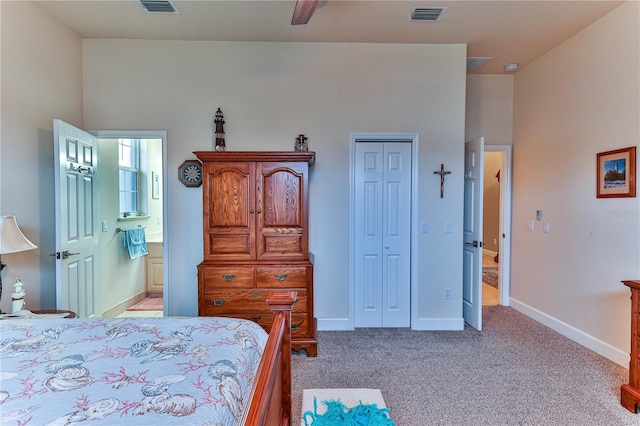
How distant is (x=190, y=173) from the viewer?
10.7ft

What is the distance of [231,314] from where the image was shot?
9.05 feet

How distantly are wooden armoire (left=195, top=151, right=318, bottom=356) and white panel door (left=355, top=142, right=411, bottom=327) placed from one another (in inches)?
31.7

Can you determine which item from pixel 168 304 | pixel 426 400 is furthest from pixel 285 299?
pixel 168 304

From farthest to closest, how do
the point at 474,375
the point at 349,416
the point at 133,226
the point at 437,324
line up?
the point at 133,226
the point at 437,324
the point at 474,375
the point at 349,416

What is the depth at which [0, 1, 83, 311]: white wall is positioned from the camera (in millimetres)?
2371

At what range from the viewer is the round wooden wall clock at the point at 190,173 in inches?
128

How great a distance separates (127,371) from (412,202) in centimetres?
295

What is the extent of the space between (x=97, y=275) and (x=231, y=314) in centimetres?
149

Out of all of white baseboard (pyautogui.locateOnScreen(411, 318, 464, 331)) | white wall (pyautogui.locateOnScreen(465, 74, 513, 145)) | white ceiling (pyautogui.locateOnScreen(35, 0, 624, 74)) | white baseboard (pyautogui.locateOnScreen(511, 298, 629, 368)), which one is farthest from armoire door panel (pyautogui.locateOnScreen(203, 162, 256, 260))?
white baseboard (pyautogui.locateOnScreen(511, 298, 629, 368))

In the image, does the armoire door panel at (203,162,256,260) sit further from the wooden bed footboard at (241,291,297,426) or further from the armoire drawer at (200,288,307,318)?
the wooden bed footboard at (241,291,297,426)

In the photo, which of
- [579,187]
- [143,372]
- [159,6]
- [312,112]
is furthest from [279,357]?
[579,187]

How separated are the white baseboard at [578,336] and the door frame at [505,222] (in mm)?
211

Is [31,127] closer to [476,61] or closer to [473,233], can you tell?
[473,233]

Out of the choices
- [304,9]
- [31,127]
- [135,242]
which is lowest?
[135,242]
